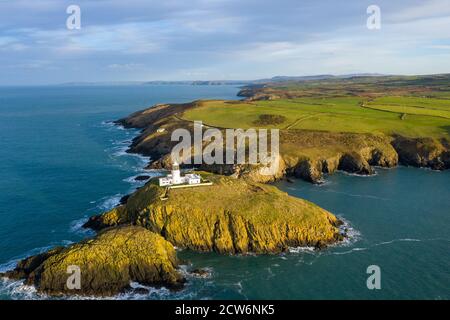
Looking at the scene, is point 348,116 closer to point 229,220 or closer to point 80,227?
point 229,220

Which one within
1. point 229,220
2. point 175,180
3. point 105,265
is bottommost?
point 105,265

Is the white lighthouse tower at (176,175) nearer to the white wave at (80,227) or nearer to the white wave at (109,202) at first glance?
the white wave at (109,202)

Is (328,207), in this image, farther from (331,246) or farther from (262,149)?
(262,149)

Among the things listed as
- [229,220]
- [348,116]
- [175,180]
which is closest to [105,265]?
[229,220]

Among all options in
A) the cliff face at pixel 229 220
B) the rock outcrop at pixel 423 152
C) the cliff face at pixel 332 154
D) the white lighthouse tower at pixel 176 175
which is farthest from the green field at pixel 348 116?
the cliff face at pixel 229 220

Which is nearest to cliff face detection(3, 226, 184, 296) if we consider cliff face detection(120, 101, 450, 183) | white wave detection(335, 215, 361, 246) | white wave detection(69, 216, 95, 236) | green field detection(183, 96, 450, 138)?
white wave detection(69, 216, 95, 236)
